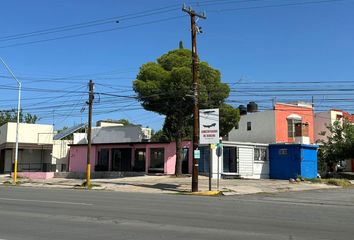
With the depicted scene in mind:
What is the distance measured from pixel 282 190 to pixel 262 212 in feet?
52.2

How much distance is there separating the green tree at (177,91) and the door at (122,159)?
5529mm

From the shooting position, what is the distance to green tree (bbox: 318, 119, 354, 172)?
4953 cm

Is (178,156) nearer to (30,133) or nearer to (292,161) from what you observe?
(292,161)

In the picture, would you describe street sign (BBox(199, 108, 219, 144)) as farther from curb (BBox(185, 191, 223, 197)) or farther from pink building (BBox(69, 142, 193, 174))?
pink building (BBox(69, 142, 193, 174))

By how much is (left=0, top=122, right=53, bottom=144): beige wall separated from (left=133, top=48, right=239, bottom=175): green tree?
19.6 meters

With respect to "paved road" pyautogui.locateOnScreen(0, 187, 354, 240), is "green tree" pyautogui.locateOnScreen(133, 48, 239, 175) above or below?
above

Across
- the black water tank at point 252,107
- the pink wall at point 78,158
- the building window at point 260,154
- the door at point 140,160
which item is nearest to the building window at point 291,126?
the black water tank at point 252,107

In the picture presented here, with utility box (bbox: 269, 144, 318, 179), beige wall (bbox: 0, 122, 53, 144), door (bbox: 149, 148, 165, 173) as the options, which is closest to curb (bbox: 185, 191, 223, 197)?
door (bbox: 149, 148, 165, 173)

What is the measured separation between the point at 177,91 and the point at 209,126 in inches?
365

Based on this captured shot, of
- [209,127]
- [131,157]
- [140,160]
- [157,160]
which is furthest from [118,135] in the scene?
[209,127]

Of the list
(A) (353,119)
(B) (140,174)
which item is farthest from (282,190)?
(A) (353,119)

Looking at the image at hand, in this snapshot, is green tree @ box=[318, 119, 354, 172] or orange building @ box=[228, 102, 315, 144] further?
orange building @ box=[228, 102, 315, 144]

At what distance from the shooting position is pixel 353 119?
67.5m

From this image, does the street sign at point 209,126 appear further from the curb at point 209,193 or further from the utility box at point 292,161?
the utility box at point 292,161
